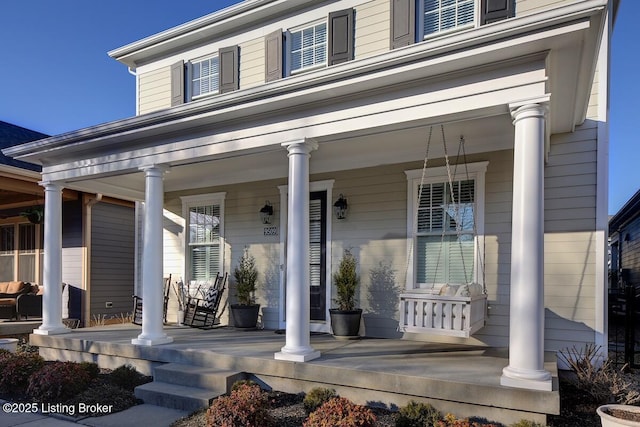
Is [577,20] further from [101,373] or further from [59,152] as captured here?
[59,152]

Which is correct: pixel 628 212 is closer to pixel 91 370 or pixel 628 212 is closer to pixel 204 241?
pixel 204 241

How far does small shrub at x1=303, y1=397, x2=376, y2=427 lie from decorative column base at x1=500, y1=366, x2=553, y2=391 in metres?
1.09

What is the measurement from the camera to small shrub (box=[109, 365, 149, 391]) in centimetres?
459

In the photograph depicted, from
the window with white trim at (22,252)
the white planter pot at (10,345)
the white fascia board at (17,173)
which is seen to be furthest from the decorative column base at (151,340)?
the window with white trim at (22,252)

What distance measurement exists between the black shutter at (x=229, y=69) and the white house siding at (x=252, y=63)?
8cm

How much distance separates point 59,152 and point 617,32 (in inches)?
307

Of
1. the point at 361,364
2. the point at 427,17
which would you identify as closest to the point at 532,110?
the point at 361,364

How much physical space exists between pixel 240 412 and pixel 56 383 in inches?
88.9

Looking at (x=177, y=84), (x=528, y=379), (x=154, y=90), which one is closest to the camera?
(x=528, y=379)

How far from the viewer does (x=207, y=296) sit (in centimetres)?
688

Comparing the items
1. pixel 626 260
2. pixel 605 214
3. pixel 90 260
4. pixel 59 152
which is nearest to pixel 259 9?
pixel 59 152

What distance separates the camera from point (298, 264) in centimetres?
428

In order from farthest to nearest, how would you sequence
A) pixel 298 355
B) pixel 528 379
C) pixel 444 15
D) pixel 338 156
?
pixel 338 156 → pixel 444 15 → pixel 298 355 → pixel 528 379

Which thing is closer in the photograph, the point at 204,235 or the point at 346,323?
the point at 346,323
